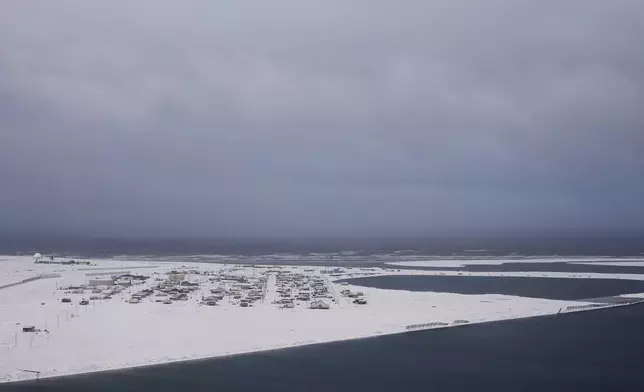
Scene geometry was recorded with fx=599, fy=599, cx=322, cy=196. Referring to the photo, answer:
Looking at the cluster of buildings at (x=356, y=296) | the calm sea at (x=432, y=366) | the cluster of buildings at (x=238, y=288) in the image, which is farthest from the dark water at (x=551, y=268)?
the calm sea at (x=432, y=366)

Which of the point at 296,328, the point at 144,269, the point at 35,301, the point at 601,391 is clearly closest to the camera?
the point at 601,391

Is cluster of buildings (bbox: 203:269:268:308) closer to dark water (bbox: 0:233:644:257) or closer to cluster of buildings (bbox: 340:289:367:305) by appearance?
cluster of buildings (bbox: 340:289:367:305)

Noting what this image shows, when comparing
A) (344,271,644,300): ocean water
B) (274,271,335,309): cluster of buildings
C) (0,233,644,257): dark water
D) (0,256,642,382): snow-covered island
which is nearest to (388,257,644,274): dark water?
(0,256,642,382): snow-covered island

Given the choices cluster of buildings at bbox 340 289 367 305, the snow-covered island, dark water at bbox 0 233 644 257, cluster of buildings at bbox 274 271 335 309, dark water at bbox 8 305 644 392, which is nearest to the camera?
dark water at bbox 8 305 644 392

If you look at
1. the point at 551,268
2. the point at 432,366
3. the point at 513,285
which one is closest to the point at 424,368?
the point at 432,366

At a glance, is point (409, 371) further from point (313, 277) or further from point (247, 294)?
point (313, 277)

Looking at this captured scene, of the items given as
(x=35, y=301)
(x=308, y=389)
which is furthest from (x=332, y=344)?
(x=35, y=301)

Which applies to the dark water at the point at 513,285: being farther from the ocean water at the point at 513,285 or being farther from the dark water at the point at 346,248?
the dark water at the point at 346,248
